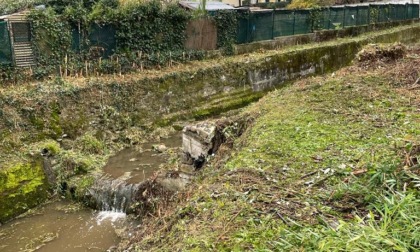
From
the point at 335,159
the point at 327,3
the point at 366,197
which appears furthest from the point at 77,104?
the point at 327,3

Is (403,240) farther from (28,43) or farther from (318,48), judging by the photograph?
(318,48)

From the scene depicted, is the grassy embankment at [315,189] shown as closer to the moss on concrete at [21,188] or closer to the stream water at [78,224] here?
the stream water at [78,224]

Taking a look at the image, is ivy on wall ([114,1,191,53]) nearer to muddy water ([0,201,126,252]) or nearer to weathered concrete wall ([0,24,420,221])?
weathered concrete wall ([0,24,420,221])

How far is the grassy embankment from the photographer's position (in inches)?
137

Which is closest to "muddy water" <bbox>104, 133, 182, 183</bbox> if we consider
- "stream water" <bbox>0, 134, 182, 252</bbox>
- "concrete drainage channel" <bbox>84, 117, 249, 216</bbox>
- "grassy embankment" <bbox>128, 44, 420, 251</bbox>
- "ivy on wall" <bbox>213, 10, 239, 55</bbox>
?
"stream water" <bbox>0, 134, 182, 252</bbox>

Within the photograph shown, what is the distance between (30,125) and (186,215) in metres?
7.59

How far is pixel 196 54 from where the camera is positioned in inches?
654

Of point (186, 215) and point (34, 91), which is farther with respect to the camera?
point (34, 91)

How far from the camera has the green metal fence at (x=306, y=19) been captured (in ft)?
62.0

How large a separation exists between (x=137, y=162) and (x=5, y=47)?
546cm

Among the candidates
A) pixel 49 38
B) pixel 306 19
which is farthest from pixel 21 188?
pixel 306 19

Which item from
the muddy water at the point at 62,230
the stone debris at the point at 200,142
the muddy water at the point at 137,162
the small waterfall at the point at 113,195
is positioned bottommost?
the muddy water at the point at 62,230

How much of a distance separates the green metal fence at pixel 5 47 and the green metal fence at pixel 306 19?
411 inches

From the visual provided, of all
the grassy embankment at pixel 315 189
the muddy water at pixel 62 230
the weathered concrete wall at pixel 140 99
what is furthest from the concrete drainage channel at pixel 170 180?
the weathered concrete wall at pixel 140 99
